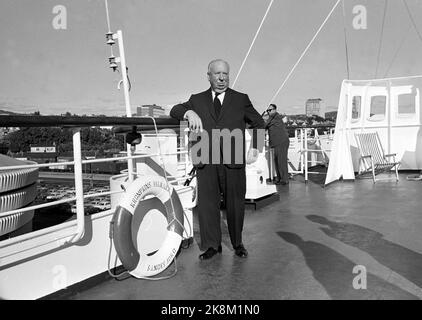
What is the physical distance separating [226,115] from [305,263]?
1.37 meters

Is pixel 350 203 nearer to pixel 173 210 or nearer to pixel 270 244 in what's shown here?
pixel 270 244

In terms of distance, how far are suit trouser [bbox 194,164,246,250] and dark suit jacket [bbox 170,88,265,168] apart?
92mm

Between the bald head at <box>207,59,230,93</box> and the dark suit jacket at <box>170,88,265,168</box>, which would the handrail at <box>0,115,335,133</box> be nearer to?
the dark suit jacket at <box>170,88,265,168</box>

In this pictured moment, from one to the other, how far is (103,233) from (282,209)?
3378mm

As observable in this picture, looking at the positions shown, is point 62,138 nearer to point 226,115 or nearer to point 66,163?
point 66,163

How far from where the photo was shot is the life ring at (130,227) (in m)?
3.01

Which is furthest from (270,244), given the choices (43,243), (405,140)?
(405,140)

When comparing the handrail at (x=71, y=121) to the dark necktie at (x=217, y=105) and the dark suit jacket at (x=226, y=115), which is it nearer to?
the dark suit jacket at (x=226, y=115)

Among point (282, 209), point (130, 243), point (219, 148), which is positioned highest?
point (219, 148)

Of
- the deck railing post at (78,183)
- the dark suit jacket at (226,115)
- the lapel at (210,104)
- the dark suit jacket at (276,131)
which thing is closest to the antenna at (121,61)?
the dark suit jacket at (226,115)

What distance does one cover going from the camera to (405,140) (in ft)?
34.1

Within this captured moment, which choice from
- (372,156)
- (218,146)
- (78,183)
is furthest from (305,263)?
(372,156)

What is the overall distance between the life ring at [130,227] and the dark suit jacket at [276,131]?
5934mm

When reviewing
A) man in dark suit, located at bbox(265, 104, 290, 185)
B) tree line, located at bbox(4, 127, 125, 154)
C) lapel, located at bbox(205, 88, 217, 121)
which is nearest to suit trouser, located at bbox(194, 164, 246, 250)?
lapel, located at bbox(205, 88, 217, 121)
